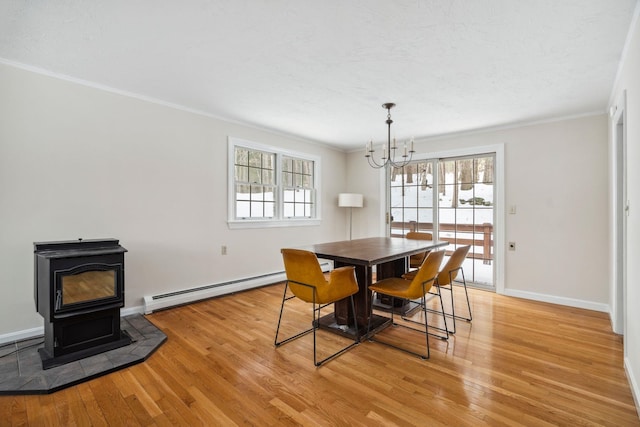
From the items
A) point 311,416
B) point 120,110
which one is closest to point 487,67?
point 311,416

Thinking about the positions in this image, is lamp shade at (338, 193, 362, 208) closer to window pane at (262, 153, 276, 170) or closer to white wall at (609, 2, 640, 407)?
window pane at (262, 153, 276, 170)

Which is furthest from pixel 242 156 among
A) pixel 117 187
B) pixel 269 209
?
pixel 117 187

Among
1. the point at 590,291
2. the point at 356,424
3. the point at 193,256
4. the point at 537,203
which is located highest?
the point at 537,203

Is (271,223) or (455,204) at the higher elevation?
(455,204)

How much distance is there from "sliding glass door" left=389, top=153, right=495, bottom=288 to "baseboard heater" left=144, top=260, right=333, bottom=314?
253 centimetres

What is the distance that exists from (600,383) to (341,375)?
1.79 metres

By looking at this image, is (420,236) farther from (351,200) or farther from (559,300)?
(559,300)

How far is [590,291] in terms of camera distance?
151 inches

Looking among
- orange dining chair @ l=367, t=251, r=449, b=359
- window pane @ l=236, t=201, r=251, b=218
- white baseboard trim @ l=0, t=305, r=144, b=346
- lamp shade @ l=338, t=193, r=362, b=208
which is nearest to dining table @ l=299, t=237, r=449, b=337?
orange dining chair @ l=367, t=251, r=449, b=359

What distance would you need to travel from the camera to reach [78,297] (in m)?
2.47

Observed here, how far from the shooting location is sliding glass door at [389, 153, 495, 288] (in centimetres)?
471

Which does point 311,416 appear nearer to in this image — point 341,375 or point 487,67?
point 341,375

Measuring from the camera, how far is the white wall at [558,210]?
3785 mm

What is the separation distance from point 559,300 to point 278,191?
4.17m
